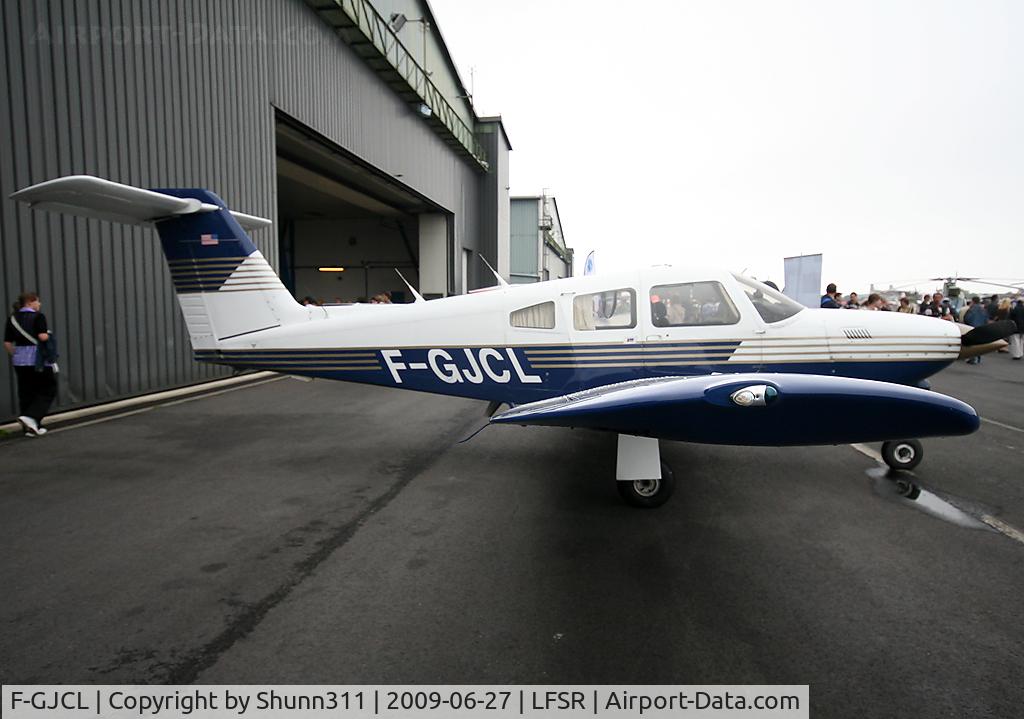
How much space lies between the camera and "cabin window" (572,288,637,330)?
4949 millimetres

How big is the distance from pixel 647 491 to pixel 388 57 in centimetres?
1570

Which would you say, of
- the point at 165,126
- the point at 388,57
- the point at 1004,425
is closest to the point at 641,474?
the point at 1004,425

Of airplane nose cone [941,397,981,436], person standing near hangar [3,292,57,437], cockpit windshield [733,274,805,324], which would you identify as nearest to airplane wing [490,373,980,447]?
airplane nose cone [941,397,981,436]

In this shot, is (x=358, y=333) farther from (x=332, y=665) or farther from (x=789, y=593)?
(x=789, y=593)

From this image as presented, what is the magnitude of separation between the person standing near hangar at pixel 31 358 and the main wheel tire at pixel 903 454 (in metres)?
9.18

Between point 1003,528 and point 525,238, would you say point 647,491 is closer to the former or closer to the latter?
point 1003,528

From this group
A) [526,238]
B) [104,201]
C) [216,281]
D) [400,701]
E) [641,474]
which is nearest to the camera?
[400,701]

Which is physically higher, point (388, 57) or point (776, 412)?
point (388, 57)

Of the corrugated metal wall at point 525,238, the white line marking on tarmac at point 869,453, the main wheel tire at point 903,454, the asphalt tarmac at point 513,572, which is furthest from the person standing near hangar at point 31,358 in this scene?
the corrugated metal wall at point 525,238

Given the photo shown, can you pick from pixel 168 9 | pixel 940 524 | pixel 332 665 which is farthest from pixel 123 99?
pixel 940 524

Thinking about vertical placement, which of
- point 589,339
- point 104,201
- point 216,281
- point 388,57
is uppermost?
point 388,57

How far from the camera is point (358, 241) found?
27266mm

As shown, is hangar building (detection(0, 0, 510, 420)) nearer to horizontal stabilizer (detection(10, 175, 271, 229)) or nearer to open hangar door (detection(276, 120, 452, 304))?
open hangar door (detection(276, 120, 452, 304))

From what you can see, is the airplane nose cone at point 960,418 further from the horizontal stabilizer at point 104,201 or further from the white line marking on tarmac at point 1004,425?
the horizontal stabilizer at point 104,201
